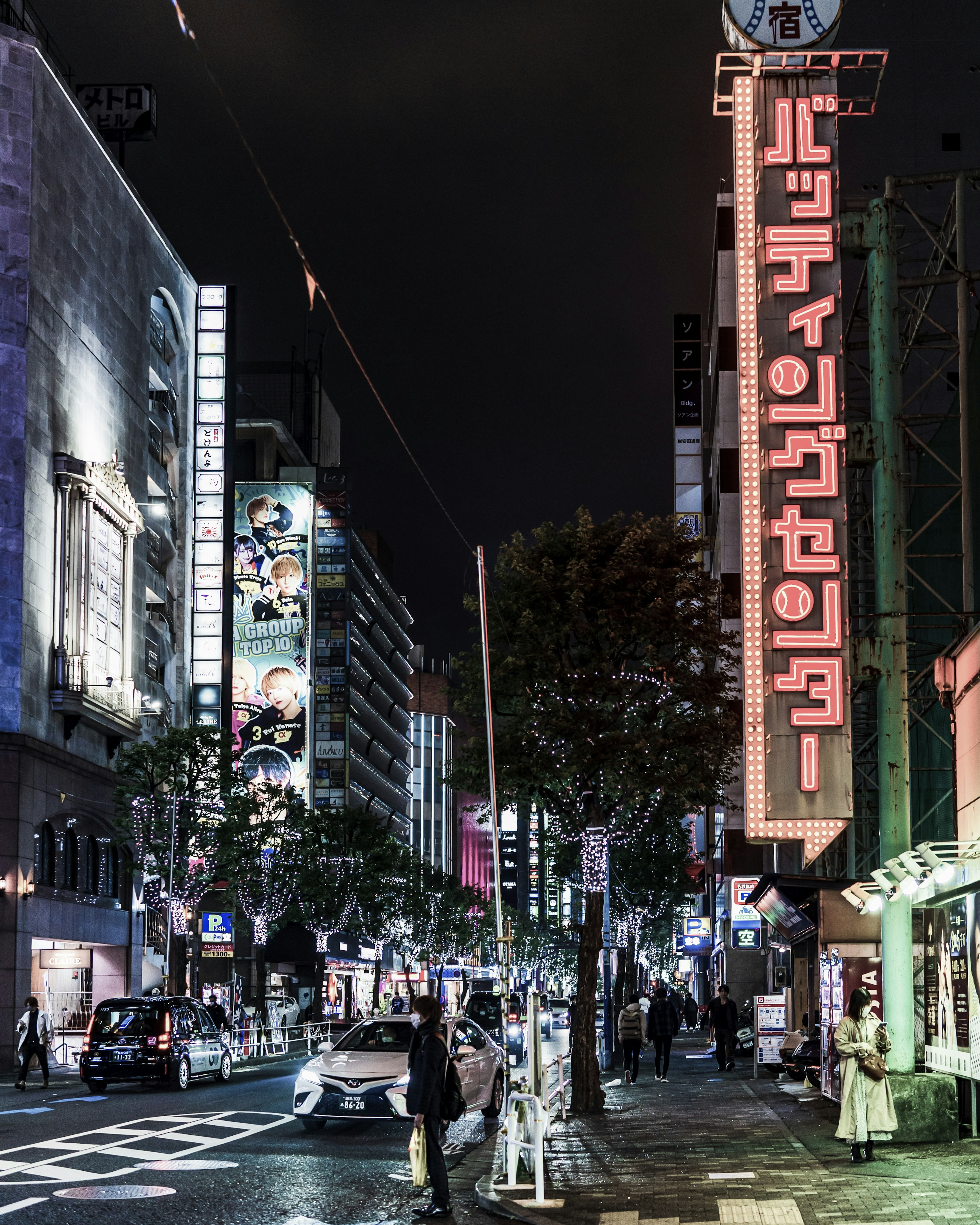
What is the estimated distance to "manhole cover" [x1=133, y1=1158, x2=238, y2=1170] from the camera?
54.7 ft

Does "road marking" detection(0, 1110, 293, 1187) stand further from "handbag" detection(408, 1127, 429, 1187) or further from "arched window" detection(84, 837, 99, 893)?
"arched window" detection(84, 837, 99, 893)

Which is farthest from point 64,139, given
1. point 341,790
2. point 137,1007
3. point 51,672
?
point 341,790

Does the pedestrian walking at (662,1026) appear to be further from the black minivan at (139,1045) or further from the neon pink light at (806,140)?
the neon pink light at (806,140)

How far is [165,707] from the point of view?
61.9m

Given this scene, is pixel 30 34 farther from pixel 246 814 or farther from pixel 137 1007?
pixel 137 1007

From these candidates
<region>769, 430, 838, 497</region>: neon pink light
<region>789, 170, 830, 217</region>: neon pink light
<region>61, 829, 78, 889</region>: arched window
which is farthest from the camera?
<region>61, 829, 78, 889</region>: arched window

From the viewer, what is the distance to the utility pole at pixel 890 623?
1847cm

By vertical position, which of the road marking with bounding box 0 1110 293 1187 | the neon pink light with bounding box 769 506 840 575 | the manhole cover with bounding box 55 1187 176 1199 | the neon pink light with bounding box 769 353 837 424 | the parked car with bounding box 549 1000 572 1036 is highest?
the neon pink light with bounding box 769 353 837 424

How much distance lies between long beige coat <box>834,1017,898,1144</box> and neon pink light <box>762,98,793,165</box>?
1270 centimetres

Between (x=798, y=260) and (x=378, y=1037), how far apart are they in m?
12.4

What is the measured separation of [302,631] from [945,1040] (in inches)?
3343

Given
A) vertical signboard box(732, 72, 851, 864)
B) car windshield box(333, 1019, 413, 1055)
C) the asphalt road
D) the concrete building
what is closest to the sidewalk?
the asphalt road

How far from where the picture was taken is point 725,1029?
36.4 m

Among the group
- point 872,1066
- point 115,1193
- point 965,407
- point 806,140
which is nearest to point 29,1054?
point 115,1193
